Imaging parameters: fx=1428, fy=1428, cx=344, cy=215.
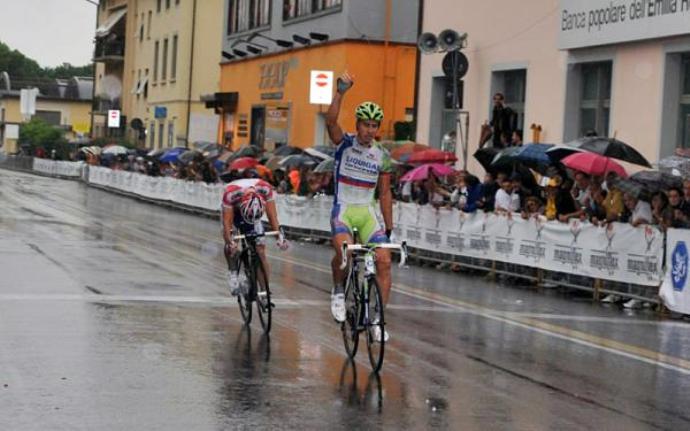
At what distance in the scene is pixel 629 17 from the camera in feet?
83.3

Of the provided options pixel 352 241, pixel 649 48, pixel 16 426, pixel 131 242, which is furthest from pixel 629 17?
pixel 16 426

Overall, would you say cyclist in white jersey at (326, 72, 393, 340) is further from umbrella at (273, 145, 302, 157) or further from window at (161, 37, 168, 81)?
window at (161, 37, 168, 81)

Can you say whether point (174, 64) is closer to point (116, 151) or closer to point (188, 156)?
point (116, 151)

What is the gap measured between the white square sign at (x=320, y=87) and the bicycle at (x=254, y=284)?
30.1m

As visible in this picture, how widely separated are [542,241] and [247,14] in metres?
36.3

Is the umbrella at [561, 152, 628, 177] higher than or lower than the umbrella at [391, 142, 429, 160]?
lower

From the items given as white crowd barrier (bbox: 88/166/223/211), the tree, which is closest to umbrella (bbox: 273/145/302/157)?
white crowd barrier (bbox: 88/166/223/211)

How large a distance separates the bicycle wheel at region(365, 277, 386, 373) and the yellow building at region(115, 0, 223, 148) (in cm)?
4769

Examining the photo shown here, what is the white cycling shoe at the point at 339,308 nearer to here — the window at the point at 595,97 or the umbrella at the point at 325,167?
the window at the point at 595,97

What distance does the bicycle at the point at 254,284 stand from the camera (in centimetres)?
1320

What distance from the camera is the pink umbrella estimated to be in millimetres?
26734

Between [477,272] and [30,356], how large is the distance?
13.2 metres

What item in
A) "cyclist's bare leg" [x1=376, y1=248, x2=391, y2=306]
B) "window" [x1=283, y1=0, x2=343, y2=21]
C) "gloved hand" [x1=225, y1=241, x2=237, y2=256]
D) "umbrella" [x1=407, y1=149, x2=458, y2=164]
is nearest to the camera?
"cyclist's bare leg" [x1=376, y1=248, x2=391, y2=306]

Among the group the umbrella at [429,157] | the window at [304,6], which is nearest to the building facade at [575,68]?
the umbrella at [429,157]
